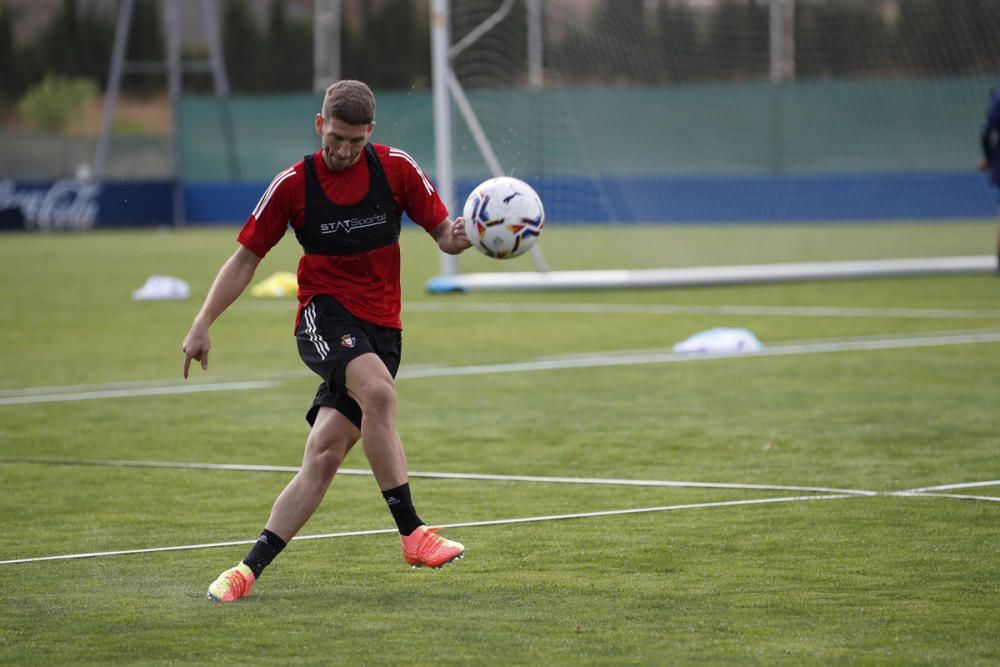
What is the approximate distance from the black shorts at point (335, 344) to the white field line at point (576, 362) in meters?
5.86

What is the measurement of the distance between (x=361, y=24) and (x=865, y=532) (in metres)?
45.8

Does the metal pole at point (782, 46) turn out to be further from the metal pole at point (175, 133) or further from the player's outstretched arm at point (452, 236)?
the player's outstretched arm at point (452, 236)

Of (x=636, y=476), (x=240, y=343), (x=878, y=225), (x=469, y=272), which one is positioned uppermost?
(x=636, y=476)

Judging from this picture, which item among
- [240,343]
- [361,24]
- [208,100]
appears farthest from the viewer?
[361,24]

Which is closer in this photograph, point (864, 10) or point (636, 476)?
point (636, 476)

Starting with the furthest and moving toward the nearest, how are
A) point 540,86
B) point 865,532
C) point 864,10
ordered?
point 864,10, point 540,86, point 865,532

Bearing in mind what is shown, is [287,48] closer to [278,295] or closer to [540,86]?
[540,86]

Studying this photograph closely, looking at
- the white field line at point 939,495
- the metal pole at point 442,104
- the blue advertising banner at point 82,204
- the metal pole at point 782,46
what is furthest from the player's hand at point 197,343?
the blue advertising banner at point 82,204

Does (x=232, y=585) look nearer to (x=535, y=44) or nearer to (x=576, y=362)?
(x=576, y=362)

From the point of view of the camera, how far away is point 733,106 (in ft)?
116

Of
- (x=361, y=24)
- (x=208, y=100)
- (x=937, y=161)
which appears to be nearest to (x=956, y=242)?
(x=937, y=161)

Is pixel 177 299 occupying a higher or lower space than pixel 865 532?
lower

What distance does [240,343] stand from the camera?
14820mm

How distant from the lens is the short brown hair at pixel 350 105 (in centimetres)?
574
